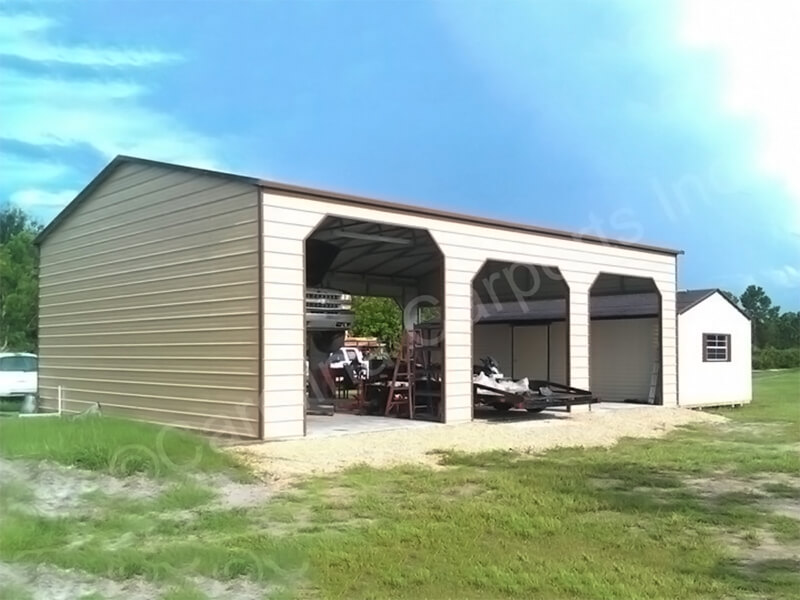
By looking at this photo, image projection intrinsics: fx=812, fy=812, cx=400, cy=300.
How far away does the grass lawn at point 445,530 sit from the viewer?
4992 millimetres

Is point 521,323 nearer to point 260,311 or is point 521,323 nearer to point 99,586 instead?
point 260,311

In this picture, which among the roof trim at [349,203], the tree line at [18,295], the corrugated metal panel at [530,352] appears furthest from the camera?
the tree line at [18,295]

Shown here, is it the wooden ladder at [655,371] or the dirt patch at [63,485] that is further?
the wooden ladder at [655,371]

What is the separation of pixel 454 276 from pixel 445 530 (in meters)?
8.18

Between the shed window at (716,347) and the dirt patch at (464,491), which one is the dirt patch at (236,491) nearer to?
the dirt patch at (464,491)

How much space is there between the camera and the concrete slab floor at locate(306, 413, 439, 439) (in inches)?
490

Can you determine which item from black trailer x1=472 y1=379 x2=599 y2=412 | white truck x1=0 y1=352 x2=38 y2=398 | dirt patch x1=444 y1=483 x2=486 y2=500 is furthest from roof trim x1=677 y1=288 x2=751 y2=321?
white truck x1=0 y1=352 x2=38 y2=398

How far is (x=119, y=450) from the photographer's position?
8.88m

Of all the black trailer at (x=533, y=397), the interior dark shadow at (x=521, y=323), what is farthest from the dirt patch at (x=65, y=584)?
the interior dark shadow at (x=521, y=323)

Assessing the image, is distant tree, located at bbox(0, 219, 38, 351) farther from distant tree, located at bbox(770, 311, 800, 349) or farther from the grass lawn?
distant tree, located at bbox(770, 311, 800, 349)

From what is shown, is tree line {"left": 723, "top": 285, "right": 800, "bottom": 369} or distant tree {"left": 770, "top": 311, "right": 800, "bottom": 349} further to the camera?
distant tree {"left": 770, "top": 311, "right": 800, "bottom": 349}

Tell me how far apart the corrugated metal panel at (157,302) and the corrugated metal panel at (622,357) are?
11.3 metres

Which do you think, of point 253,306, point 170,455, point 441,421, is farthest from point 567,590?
point 441,421

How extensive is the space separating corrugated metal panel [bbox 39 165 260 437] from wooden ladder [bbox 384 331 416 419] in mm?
3911
